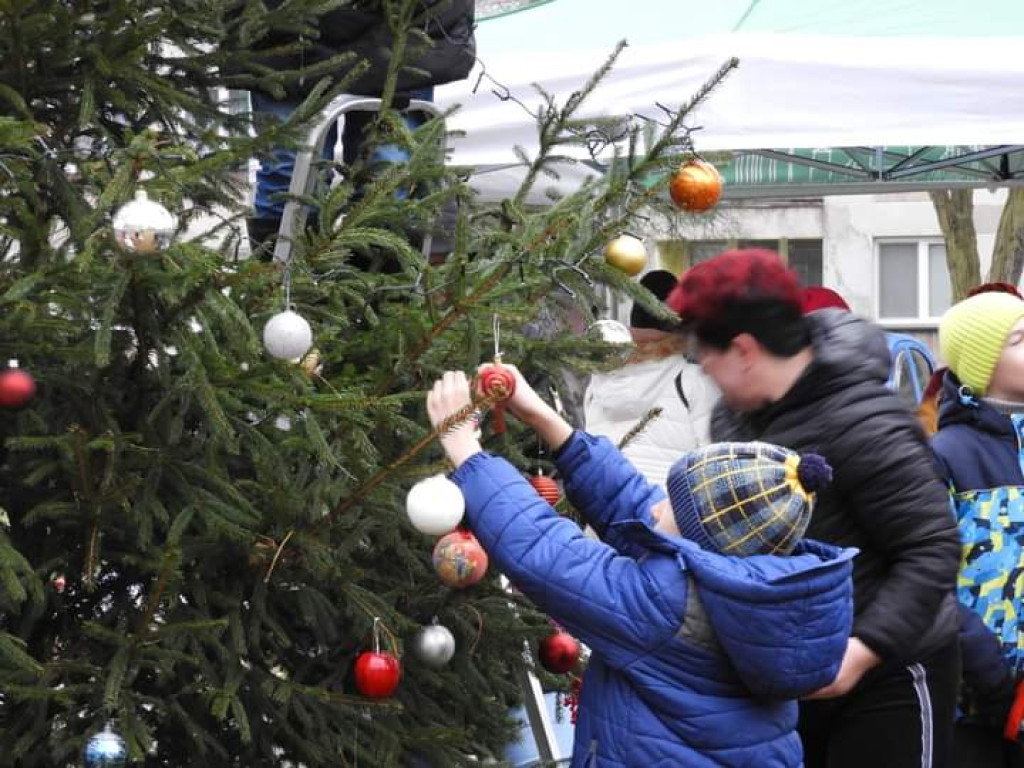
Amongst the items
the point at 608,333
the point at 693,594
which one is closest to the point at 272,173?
the point at 608,333

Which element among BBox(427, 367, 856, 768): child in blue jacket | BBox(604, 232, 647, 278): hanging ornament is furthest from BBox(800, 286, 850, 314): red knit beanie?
BBox(427, 367, 856, 768): child in blue jacket

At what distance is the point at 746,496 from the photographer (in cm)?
246

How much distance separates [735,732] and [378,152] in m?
1.67

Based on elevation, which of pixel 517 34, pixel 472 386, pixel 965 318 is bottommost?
pixel 517 34

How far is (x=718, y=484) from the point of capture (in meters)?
2.47

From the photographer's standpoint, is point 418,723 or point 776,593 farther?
point 418,723

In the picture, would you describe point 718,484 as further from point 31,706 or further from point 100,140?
point 100,140

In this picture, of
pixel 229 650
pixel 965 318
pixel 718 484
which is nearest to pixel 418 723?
pixel 229 650

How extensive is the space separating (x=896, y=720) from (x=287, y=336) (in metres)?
1.40

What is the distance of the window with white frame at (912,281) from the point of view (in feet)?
78.3

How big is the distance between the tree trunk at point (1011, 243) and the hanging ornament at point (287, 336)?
1129 cm

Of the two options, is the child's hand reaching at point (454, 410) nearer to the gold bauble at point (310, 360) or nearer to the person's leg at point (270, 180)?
the gold bauble at point (310, 360)

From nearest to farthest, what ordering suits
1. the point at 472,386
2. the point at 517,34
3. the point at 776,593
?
the point at 776,593
the point at 472,386
the point at 517,34

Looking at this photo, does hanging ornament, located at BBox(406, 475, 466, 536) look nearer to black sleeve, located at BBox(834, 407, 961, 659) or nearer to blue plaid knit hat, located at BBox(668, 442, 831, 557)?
blue plaid knit hat, located at BBox(668, 442, 831, 557)
